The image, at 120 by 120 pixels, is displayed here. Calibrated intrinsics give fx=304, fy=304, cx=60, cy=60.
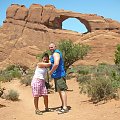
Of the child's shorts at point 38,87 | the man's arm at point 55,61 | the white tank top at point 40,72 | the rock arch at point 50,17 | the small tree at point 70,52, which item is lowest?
the child's shorts at point 38,87

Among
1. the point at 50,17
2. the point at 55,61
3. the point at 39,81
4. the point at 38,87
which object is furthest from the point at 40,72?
the point at 50,17

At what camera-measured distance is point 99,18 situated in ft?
212

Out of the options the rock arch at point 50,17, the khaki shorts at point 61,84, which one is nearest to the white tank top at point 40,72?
the khaki shorts at point 61,84

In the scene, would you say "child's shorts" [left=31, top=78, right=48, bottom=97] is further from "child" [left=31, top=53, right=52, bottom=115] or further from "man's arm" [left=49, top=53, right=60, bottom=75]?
"man's arm" [left=49, top=53, right=60, bottom=75]

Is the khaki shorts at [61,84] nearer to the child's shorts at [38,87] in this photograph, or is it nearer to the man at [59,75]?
the man at [59,75]

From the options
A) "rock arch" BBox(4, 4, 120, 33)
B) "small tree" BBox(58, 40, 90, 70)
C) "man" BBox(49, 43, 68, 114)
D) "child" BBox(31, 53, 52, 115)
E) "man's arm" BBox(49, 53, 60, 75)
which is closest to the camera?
"man's arm" BBox(49, 53, 60, 75)

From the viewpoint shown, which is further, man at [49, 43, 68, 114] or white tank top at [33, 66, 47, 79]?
white tank top at [33, 66, 47, 79]

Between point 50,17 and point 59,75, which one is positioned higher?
point 50,17

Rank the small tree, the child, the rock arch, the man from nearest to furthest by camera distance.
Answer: the man < the child < the small tree < the rock arch

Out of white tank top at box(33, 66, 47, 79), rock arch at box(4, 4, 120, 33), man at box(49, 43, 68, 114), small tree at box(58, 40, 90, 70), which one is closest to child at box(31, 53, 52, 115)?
white tank top at box(33, 66, 47, 79)

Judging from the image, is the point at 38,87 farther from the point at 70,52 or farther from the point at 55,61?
the point at 70,52

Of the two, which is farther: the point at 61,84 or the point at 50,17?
the point at 50,17

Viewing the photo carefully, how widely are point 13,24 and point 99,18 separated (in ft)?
59.6

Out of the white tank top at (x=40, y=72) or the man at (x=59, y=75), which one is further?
the white tank top at (x=40, y=72)
